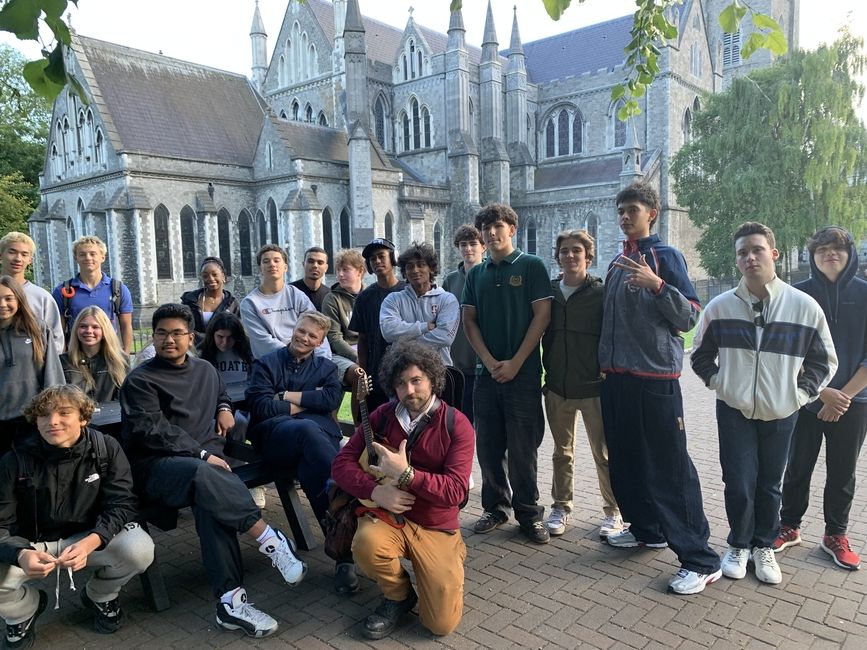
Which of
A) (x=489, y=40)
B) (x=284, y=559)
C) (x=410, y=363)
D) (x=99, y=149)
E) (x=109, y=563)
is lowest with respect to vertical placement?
(x=284, y=559)

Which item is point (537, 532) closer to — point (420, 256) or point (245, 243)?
point (420, 256)

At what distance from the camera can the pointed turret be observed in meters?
40.6

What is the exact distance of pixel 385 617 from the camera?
3.46 metres

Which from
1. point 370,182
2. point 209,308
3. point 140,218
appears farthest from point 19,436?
point 370,182

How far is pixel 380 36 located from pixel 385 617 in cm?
4114

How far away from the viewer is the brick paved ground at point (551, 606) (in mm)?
3369

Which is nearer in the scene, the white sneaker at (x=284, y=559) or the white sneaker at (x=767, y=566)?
the white sneaker at (x=284, y=559)

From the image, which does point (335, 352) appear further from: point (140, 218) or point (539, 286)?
point (140, 218)

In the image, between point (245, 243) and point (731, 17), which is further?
point (245, 243)

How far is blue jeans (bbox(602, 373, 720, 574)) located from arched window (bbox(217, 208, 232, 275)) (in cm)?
2758

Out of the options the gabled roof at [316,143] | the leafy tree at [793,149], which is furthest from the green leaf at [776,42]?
the gabled roof at [316,143]

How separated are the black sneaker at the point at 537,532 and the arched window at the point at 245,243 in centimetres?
2739

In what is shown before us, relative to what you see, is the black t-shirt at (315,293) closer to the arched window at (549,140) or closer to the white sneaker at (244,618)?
the white sneaker at (244,618)

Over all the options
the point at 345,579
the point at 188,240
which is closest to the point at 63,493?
the point at 345,579
